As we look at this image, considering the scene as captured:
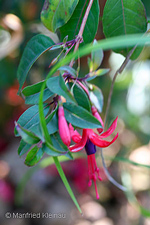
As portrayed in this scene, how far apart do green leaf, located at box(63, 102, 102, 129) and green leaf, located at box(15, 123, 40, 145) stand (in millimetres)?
62

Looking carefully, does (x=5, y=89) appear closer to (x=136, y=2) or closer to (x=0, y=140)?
(x=0, y=140)

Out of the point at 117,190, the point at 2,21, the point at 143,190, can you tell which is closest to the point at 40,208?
the point at 117,190

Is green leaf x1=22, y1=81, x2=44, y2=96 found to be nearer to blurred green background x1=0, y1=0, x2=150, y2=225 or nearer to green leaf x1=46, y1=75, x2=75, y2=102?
green leaf x1=46, y1=75, x2=75, y2=102

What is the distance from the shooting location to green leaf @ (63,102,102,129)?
0.36 meters

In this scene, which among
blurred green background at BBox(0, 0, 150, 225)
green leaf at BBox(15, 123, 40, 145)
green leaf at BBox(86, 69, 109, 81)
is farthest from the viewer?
blurred green background at BBox(0, 0, 150, 225)

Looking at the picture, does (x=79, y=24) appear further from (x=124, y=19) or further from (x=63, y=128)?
(x=63, y=128)

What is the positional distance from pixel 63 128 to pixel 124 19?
24 centimetres

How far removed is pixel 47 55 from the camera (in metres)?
1.20

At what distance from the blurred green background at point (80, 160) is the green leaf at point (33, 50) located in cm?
68

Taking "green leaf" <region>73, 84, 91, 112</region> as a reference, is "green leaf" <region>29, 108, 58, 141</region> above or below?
above

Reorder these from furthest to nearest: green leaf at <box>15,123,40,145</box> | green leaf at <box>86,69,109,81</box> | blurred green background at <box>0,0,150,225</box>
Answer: blurred green background at <box>0,0,150,225</box> → green leaf at <box>86,69,109,81</box> → green leaf at <box>15,123,40,145</box>
